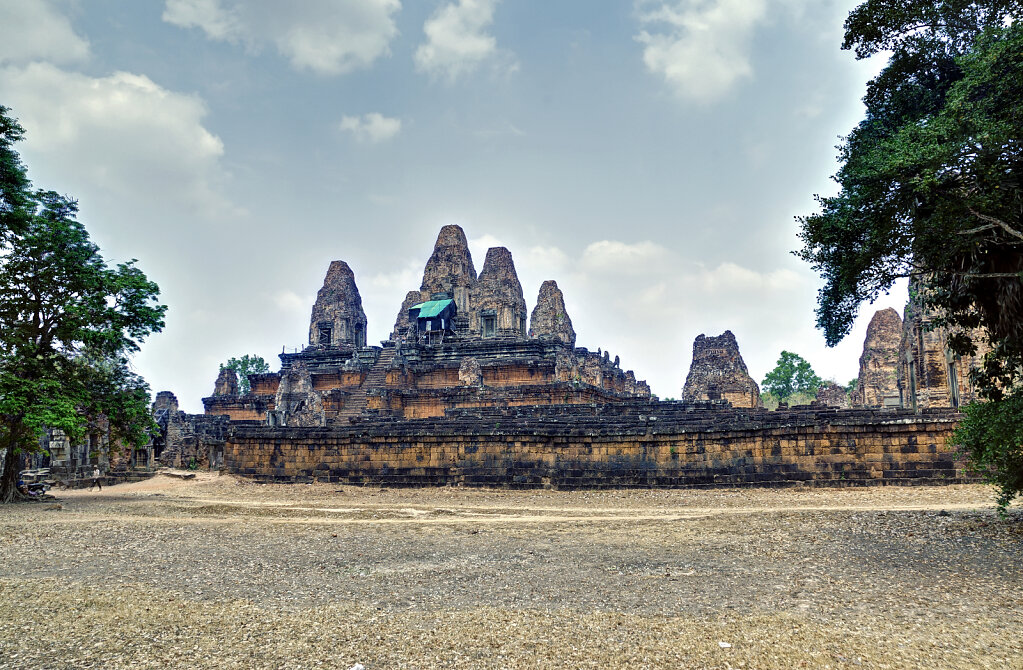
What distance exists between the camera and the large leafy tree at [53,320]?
14242mm

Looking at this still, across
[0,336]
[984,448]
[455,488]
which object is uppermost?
[0,336]

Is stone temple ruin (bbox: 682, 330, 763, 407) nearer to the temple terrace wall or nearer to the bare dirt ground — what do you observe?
the temple terrace wall

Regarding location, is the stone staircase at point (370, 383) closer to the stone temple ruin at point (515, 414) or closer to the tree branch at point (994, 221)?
the stone temple ruin at point (515, 414)

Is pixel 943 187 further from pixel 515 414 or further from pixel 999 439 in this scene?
pixel 515 414

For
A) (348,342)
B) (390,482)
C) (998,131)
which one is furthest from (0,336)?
(348,342)

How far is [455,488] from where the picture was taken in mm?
16391

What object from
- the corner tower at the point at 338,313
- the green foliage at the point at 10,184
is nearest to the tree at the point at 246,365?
the corner tower at the point at 338,313

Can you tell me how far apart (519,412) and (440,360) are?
1340 centimetres

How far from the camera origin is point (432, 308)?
45375 mm

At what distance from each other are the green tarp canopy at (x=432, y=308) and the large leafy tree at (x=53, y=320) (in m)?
Answer: 28.5

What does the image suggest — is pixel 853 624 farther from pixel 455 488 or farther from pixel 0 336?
pixel 0 336

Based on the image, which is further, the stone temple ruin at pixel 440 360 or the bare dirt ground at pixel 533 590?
the stone temple ruin at pixel 440 360

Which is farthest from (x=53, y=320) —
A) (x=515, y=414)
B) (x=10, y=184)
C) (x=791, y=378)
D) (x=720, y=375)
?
(x=791, y=378)

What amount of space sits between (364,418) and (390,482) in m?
7.92
